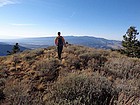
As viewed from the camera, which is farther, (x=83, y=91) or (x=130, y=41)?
(x=130, y=41)

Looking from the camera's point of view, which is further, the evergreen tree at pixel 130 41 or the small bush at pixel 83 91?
the evergreen tree at pixel 130 41

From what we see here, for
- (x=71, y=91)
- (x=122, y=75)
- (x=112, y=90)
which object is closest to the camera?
(x=71, y=91)

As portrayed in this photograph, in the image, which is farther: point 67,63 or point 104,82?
point 67,63

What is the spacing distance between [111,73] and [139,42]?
1260 inches

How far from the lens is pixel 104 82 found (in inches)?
277

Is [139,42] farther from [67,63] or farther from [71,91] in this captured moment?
[71,91]

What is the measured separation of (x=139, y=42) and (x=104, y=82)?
35103 mm

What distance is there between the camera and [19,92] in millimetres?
6145

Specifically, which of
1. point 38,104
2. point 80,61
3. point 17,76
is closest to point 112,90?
point 38,104

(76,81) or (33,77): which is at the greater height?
(76,81)

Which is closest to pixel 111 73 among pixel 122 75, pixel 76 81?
pixel 122 75

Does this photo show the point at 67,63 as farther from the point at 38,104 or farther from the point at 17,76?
the point at 38,104

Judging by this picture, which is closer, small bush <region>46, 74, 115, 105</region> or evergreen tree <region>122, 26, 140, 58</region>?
small bush <region>46, 74, 115, 105</region>

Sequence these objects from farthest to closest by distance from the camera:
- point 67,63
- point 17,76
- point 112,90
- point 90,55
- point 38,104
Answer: point 90,55, point 67,63, point 17,76, point 112,90, point 38,104
